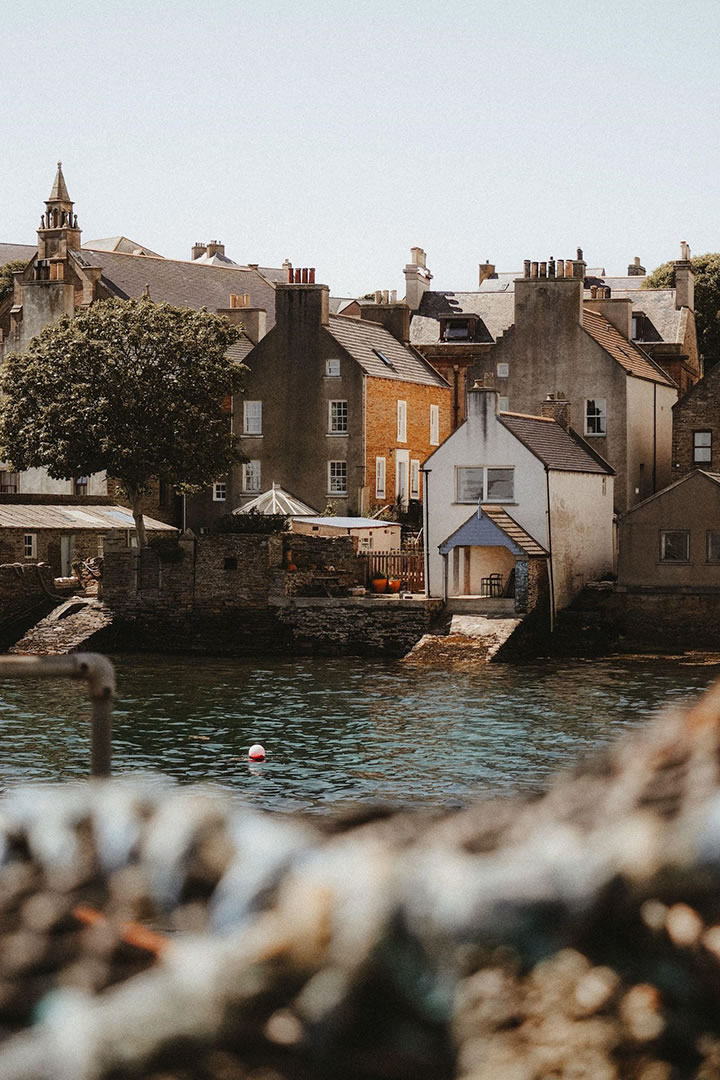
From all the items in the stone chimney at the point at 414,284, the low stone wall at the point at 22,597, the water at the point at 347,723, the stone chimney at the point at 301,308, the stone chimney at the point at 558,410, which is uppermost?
the stone chimney at the point at 414,284

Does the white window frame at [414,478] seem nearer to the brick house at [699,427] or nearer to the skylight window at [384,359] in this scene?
the skylight window at [384,359]

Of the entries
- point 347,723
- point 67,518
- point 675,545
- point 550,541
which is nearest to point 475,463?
point 550,541

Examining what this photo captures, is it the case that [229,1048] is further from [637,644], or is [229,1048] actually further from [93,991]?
[637,644]

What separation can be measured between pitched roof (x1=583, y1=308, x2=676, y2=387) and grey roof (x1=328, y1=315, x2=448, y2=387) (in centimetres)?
897

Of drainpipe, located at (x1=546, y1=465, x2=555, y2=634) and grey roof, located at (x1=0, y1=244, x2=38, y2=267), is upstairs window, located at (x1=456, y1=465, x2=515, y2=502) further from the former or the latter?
grey roof, located at (x1=0, y1=244, x2=38, y2=267)

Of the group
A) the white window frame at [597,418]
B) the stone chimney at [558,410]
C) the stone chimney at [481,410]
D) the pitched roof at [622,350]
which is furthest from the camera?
the pitched roof at [622,350]

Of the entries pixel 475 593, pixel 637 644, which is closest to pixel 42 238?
pixel 475 593

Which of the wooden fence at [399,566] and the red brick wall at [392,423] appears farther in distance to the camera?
the red brick wall at [392,423]

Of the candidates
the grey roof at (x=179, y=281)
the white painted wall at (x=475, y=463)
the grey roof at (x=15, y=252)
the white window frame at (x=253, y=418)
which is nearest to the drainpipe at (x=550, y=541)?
the white painted wall at (x=475, y=463)

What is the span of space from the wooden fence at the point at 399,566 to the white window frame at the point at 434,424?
16.2 meters

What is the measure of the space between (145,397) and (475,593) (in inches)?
641

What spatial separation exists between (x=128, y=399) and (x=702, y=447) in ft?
79.5

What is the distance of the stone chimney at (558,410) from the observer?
61844mm

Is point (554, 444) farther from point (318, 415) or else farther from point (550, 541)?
point (318, 415)
